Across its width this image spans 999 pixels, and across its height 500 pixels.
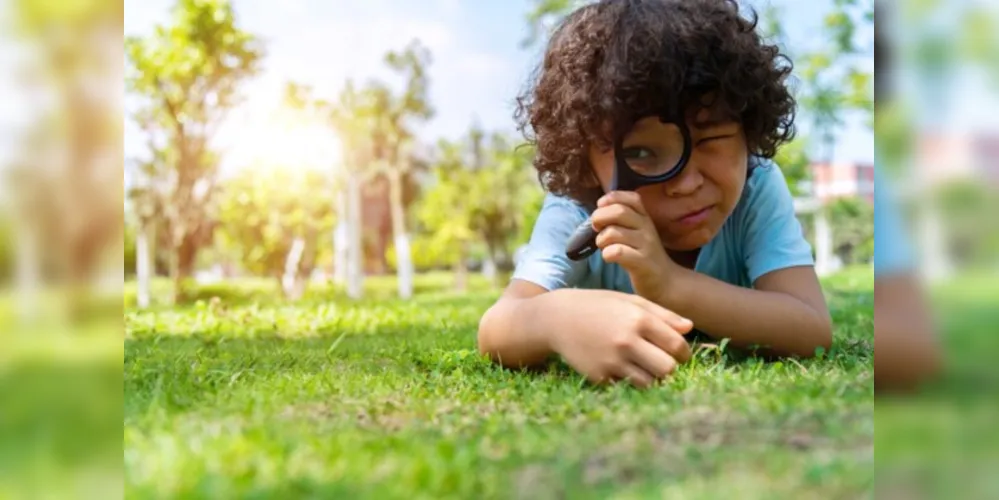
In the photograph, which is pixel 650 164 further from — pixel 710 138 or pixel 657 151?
pixel 710 138

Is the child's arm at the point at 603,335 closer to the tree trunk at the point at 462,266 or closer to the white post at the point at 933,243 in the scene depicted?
the white post at the point at 933,243

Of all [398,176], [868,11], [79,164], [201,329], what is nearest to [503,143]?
[398,176]

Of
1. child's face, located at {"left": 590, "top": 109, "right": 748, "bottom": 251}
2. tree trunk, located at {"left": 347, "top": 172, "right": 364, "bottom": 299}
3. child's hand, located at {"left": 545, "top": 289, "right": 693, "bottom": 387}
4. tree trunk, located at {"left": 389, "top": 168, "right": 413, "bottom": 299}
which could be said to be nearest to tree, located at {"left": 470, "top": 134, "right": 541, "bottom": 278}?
tree trunk, located at {"left": 389, "top": 168, "right": 413, "bottom": 299}

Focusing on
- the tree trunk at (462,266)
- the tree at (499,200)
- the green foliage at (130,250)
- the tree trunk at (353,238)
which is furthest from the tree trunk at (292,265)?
the tree trunk at (462,266)

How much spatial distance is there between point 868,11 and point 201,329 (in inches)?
274

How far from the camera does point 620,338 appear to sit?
170cm

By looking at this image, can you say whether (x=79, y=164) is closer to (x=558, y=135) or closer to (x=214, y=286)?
(x=558, y=135)

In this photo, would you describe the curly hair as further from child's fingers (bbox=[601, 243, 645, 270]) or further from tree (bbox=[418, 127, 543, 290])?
tree (bbox=[418, 127, 543, 290])

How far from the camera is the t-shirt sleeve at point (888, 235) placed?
1.27 metres

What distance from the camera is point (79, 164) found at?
1.95m

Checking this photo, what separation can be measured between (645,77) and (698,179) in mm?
294

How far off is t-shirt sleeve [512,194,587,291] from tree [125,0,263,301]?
6695mm

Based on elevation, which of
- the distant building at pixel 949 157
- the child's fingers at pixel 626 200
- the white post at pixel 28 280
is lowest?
the white post at pixel 28 280

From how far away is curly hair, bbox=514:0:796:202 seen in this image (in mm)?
2076
